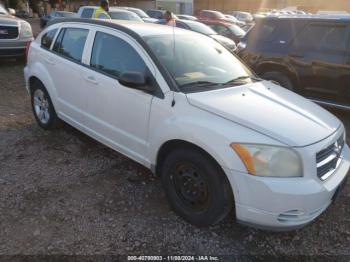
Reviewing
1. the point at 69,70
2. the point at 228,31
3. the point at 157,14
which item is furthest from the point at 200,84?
the point at 157,14

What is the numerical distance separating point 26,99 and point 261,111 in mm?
5303

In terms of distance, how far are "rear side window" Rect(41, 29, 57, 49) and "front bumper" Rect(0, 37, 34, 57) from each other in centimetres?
491

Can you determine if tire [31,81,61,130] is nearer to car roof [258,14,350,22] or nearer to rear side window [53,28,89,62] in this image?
rear side window [53,28,89,62]

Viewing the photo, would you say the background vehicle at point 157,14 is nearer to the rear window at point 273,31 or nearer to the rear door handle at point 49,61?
the rear window at point 273,31

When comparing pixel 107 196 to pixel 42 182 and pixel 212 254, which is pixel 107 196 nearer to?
pixel 42 182

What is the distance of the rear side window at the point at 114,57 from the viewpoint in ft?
11.0

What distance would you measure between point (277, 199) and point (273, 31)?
4679 millimetres

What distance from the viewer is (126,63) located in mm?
3451

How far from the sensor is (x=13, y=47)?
9141 millimetres

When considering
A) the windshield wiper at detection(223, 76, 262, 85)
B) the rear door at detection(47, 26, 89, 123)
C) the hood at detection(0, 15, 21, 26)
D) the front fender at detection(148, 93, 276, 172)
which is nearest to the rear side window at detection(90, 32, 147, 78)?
the rear door at detection(47, 26, 89, 123)

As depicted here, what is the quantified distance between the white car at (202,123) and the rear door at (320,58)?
246 cm

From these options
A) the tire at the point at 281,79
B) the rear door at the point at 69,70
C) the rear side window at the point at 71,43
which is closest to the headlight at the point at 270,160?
the rear door at the point at 69,70

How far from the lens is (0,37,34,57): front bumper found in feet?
29.3

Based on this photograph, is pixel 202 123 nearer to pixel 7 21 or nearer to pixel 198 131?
pixel 198 131
